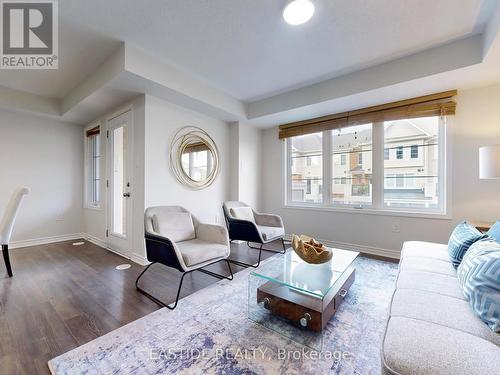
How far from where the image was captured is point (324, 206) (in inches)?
148

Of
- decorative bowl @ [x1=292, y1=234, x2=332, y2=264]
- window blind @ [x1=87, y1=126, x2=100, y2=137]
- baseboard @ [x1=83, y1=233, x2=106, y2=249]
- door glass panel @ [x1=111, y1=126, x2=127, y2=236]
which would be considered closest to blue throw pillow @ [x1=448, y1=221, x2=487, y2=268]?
decorative bowl @ [x1=292, y1=234, x2=332, y2=264]

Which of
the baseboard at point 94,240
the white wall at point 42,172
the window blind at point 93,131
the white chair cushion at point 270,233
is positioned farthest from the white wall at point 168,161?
the white wall at point 42,172

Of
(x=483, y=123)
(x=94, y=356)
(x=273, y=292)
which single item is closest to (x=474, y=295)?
(x=273, y=292)

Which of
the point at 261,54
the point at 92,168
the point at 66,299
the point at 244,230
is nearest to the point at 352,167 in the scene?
the point at 244,230

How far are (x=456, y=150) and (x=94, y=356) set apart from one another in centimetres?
400

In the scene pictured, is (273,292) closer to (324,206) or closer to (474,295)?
(474,295)

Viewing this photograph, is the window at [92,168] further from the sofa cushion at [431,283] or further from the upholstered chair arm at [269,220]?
the sofa cushion at [431,283]

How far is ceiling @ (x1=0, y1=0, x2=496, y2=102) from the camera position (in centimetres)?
179

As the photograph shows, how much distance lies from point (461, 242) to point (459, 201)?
1.51 m

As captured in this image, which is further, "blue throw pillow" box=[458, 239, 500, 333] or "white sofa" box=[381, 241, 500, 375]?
"blue throw pillow" box=[458, 239, 500, 333]

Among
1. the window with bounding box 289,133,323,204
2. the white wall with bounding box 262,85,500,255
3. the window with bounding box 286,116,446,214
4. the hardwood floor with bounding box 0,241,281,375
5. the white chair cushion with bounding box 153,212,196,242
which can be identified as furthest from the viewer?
the window with bounding box 289,133,323,204

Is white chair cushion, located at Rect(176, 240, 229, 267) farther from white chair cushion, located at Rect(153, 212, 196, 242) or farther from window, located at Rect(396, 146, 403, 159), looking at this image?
window, located at Rect(396, 146, 403, 159)

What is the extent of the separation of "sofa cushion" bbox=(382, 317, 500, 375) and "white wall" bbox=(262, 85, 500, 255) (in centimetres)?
246

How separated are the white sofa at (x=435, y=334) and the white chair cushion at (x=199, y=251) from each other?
145 cm
